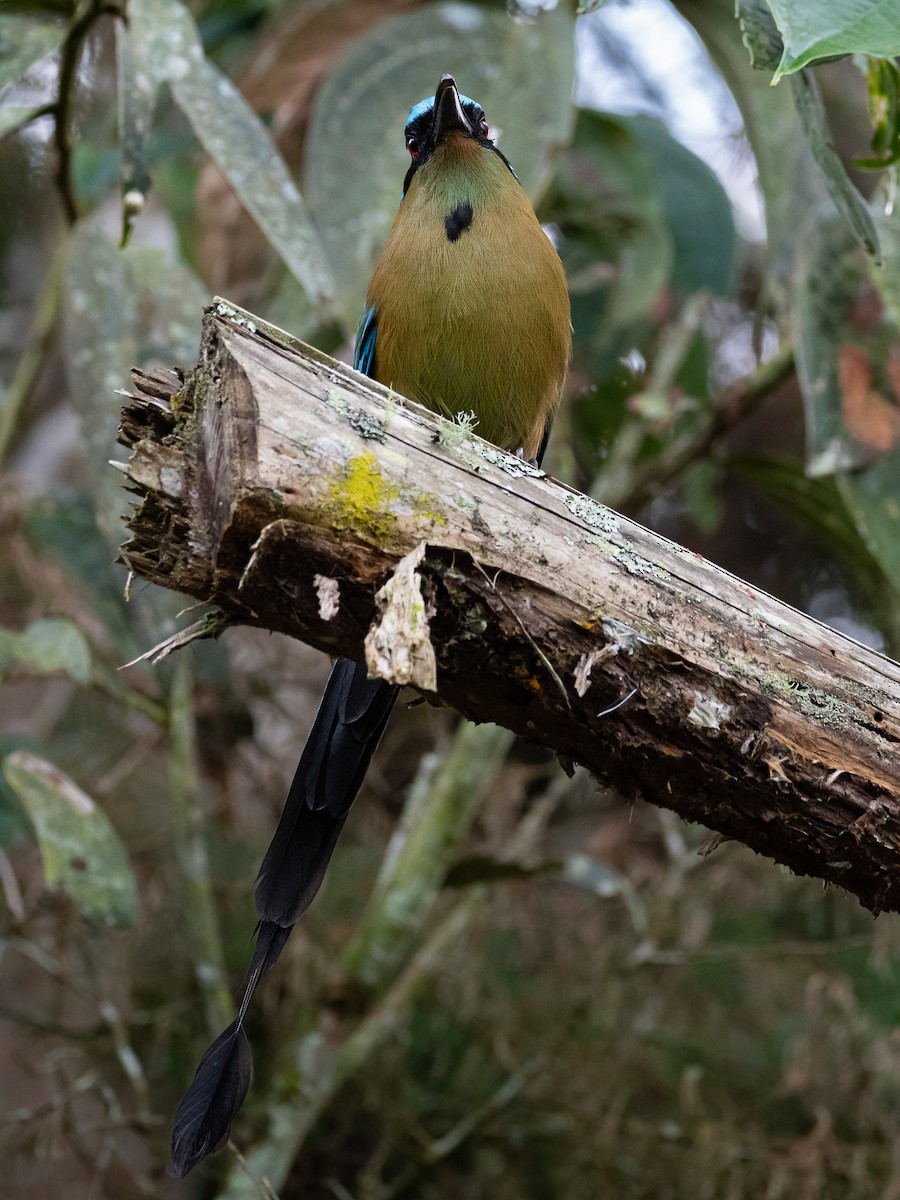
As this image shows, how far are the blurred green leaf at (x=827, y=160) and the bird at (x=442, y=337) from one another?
62cm

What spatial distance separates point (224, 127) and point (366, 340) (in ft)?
1.76

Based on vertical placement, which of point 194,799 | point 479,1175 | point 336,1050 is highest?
point 194,799

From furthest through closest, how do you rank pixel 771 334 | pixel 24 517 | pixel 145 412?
pixel 771 334, pixel 24 517, pixel 145 412

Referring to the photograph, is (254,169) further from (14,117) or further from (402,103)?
(402,103)

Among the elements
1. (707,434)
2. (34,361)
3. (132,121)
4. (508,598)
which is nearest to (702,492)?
(707,434)

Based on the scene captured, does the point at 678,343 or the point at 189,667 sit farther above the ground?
the point at 678,343

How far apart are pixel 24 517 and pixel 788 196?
2.25m

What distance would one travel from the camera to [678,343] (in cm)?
383

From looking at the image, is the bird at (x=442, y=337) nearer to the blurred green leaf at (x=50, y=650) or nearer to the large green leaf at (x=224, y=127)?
the large green leaf at (x=224, y=127)

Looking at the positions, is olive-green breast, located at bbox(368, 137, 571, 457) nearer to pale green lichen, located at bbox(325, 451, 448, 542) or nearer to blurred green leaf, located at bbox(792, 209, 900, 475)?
blurred green leaf, located at bbox(792, 209, 900, 475)

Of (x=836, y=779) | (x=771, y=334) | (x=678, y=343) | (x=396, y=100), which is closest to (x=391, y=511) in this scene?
(x=836, y=779)

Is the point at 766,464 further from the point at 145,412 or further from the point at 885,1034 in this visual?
the point at 145,412

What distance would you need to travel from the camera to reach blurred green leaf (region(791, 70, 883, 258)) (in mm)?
2059

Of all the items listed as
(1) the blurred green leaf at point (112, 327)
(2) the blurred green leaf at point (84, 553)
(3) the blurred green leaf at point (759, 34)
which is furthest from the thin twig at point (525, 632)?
(2) the blurred green leaf at point (84, 553)
